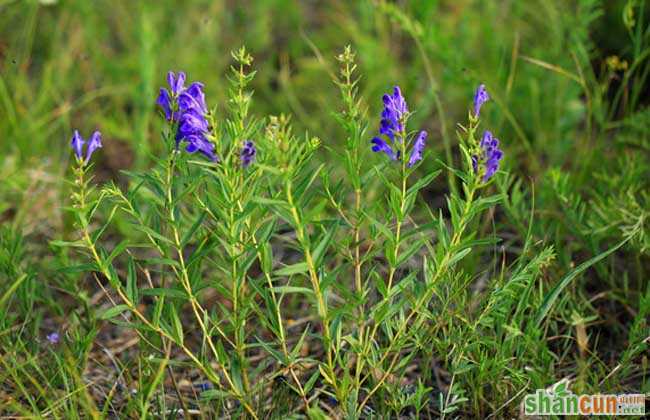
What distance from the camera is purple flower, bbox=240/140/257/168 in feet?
6.38

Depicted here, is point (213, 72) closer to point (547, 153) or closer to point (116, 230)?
point (116, 230)

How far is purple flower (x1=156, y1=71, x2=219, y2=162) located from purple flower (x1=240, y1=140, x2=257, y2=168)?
2.7 inches

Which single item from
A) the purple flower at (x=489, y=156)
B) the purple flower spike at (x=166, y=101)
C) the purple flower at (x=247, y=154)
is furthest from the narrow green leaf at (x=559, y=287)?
the purple flower spike at (x=166, y=101)

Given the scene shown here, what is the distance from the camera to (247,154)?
195cm

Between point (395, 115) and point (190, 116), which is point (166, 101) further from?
point (395, 115)

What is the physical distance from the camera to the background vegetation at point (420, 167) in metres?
2.31

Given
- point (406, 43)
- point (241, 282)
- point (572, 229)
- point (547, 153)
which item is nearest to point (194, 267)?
point (241, 282)

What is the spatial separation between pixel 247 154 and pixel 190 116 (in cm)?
18

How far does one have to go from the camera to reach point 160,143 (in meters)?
3.78

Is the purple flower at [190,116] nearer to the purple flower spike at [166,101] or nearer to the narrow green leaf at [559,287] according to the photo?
the purple flower spike at [166,101]

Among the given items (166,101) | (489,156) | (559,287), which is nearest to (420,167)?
(559,287)

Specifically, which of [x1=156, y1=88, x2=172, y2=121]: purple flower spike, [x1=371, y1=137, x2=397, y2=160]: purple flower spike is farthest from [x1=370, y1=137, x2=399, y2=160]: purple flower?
[x1=156, y1=88, x2=172, y2=121]: purple flower spike

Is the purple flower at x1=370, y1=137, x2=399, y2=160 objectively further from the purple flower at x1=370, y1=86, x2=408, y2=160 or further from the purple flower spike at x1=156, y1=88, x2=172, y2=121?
the purple flower spike at x1=156, y1=88, x2=172, y2=121

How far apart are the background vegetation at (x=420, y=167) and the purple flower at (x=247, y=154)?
0.95ft
